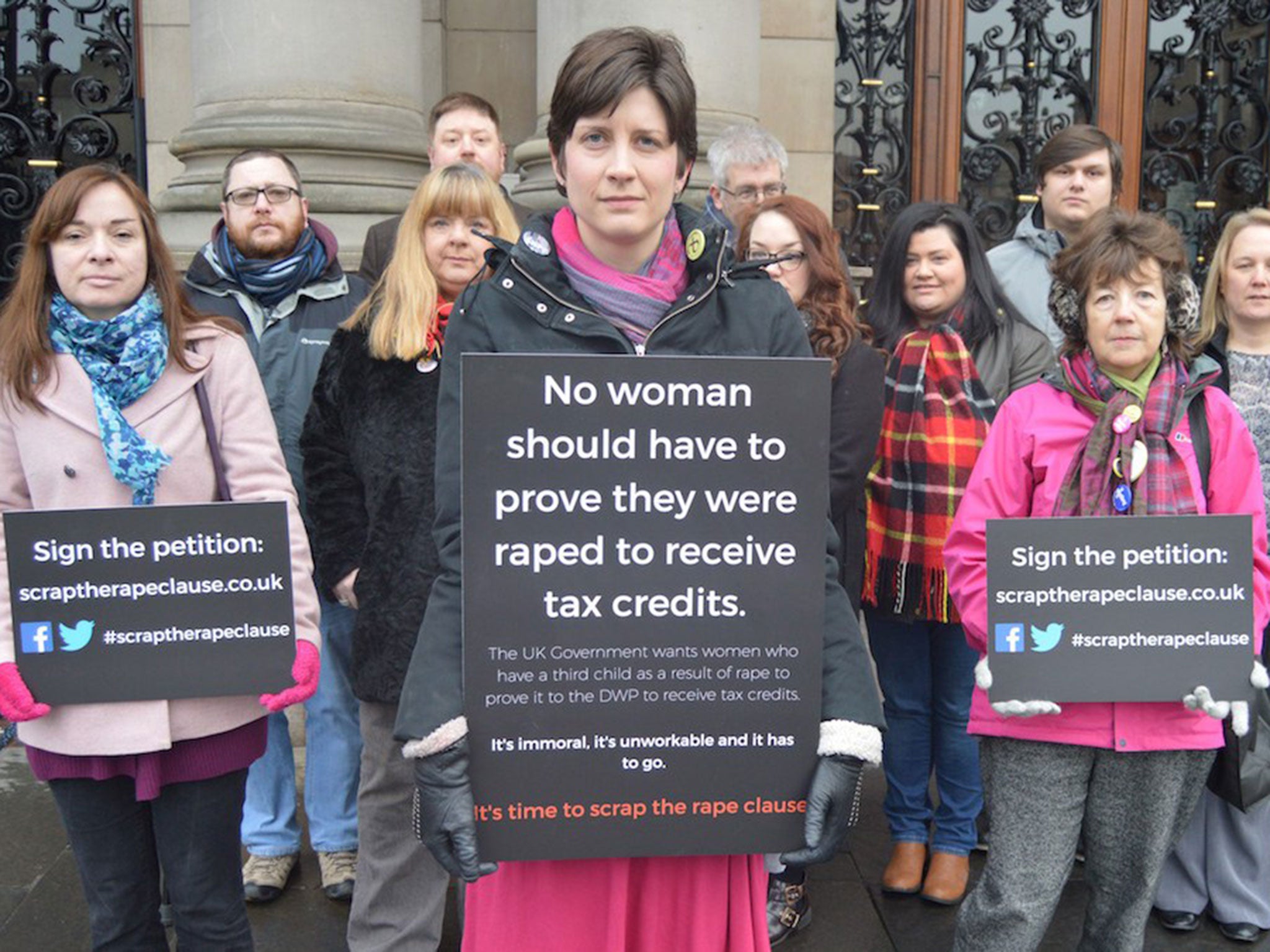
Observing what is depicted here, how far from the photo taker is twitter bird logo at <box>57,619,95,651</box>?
2400mm

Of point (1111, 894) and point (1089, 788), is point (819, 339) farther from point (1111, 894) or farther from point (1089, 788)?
point (1111, 894)

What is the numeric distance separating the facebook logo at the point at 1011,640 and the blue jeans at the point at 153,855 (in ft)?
5.55

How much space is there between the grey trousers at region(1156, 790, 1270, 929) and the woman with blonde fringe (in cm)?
219

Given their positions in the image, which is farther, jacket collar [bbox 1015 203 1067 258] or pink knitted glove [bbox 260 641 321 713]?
jacket collar [bbox 1015 203 1067 258]

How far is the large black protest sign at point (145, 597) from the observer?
2.38 m

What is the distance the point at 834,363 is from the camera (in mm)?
3451

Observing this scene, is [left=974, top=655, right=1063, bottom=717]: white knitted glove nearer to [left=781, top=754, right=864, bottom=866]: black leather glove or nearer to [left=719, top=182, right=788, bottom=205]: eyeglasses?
[left=781, top=754, right=864, bottom=866]: black leather glove

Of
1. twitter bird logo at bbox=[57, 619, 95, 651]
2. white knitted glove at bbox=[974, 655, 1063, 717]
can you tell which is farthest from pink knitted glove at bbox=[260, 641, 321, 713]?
white knitted glove at bbox=[974, 655, 1063, 717]

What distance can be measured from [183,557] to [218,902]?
2.66ft

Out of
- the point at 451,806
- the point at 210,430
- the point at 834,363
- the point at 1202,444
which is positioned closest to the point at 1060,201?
the point at 834,363

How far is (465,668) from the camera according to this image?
1826 millimetres

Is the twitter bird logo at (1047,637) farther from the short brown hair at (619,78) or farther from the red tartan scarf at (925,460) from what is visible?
the short brown hair at (619,78)

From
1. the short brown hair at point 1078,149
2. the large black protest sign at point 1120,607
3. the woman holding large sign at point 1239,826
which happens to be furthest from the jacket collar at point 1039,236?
the large black protest sign at point 1120,607

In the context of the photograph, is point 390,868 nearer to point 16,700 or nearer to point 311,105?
point 16,700
